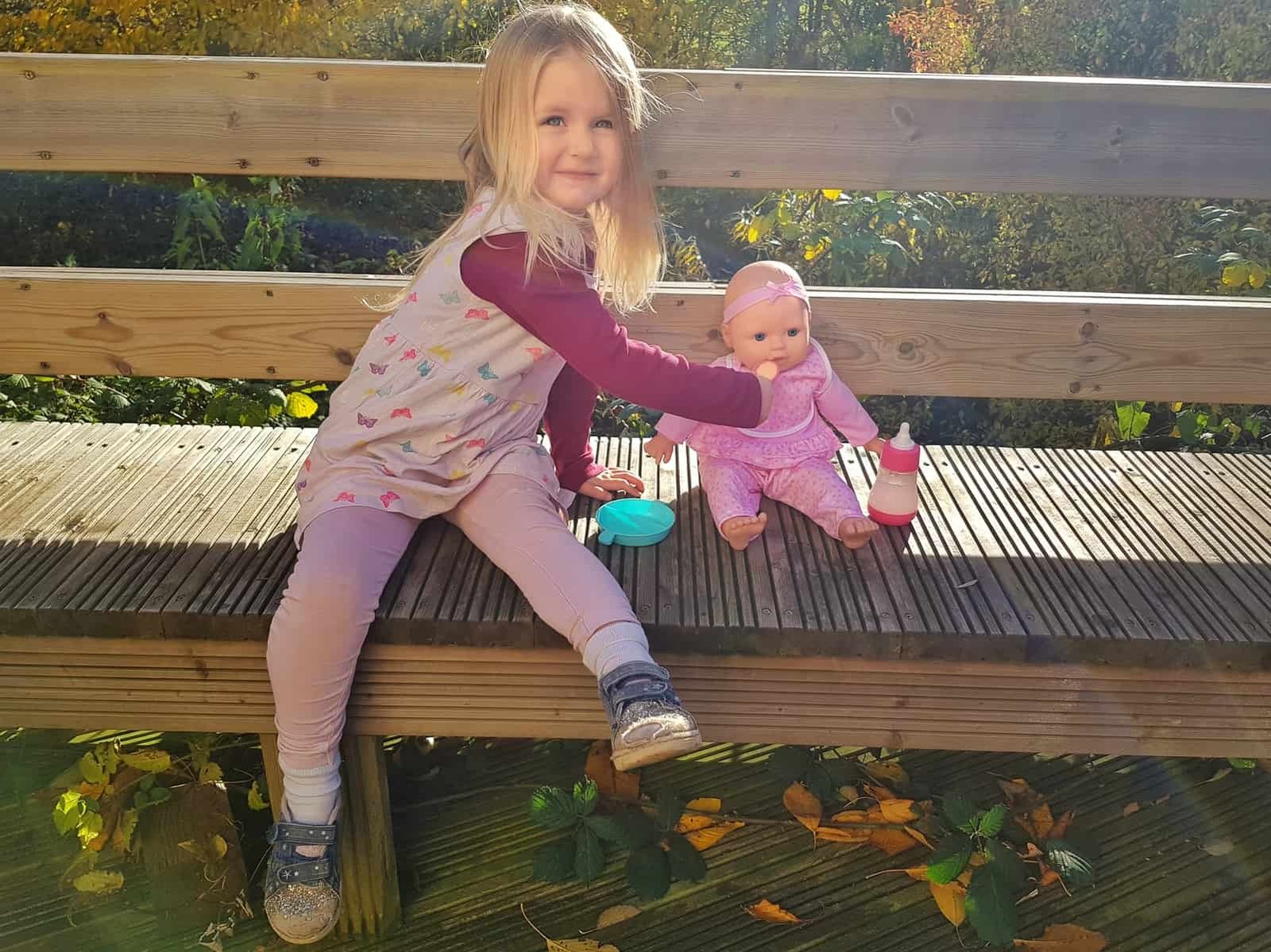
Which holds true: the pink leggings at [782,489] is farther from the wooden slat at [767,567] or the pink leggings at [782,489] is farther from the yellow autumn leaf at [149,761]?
the yellow autumn leaf at [149,761]

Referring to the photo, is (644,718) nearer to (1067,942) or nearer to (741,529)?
(741,529)

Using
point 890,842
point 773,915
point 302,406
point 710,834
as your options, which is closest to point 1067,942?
point 890,842

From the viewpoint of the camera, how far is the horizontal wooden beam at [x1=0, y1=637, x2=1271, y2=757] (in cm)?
196

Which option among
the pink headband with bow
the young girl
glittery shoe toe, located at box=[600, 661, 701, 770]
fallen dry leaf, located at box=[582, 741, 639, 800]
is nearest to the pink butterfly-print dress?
the young girl

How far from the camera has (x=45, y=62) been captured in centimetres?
231

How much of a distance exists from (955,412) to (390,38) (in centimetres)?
348

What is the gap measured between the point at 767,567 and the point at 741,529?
98 mm

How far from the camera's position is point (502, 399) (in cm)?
218

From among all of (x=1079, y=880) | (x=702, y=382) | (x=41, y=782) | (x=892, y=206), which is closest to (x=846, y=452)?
(x=702, y=382)

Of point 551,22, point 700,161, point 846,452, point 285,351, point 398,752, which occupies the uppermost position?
point 551,22

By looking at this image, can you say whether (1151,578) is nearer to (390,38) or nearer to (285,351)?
(285,351)

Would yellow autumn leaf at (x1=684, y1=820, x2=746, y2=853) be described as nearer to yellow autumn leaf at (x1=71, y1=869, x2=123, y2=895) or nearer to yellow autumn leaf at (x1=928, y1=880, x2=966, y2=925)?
yellow autumn leaf at (x1=928, y1=880, x2=966, y2=925)

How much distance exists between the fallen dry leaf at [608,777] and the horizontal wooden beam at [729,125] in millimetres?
1351

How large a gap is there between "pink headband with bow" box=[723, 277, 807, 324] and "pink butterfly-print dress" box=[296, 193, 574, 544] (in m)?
0.44
